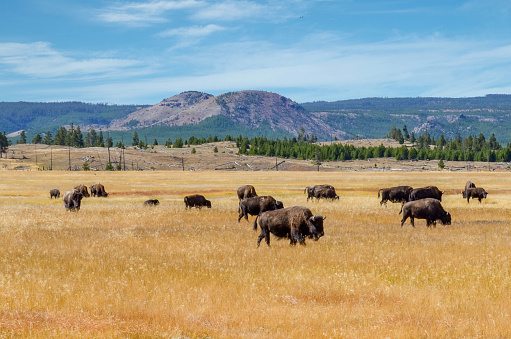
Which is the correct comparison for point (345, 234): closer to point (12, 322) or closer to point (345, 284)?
point (345, 284)

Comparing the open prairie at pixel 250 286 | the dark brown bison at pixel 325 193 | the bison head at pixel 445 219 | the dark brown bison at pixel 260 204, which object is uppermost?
the dark brown bison at pixel 260 204

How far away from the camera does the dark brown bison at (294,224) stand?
53.9 ft

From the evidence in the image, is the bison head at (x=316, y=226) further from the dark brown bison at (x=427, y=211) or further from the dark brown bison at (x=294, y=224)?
the dark brown bison at (x=427, y=211)

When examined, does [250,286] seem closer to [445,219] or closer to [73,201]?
[445,219]

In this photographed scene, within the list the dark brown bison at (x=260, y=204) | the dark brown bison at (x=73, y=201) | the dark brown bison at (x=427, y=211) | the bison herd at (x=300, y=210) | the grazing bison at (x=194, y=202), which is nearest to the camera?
the bison herd at (x=300, y=210)

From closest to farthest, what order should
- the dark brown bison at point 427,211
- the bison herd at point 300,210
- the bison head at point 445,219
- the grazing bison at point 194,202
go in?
the bison herd at point 300,210 → the dark brown bison at point 427,211 → the bison head at point 445,219 → the grazing bison at point 194,202

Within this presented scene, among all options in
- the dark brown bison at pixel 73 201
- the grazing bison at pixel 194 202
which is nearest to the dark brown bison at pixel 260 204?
the grazing bison at pixel 194 202

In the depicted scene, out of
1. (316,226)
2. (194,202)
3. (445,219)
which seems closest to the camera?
(316,226)

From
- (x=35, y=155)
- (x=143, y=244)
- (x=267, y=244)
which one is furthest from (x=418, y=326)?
(x=35, y=155)

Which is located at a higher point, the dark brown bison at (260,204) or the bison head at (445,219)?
the dark brown bison at (260,204)

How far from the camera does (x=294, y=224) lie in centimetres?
1661

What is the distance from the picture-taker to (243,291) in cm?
1145

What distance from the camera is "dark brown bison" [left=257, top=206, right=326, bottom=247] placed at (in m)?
16.4

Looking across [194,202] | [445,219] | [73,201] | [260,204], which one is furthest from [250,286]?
[73,201]
